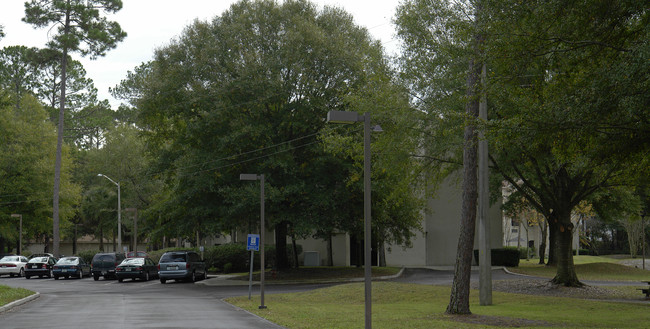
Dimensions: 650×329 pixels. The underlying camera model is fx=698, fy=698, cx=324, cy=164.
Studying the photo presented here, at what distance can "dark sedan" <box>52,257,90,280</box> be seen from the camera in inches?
1795

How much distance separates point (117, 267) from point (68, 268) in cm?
624

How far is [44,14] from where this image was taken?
176 feet

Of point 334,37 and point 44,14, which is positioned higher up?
point 44,14

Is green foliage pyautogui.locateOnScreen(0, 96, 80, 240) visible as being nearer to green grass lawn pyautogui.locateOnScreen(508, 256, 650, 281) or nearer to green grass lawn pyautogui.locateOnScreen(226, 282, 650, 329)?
green grass lawn pyautogui.locateOnScreen(226, 282, 650, 329)

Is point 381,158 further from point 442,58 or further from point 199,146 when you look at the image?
point 199,146

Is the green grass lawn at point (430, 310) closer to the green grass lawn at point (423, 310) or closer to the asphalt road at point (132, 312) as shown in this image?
the green grass lawn at point (423, 310)

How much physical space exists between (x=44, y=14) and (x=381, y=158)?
126 feet

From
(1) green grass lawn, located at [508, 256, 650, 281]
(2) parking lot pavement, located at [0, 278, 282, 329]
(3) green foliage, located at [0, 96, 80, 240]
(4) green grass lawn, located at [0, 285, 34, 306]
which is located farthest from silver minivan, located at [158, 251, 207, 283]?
(3) green foliage, located at [0, 96, 80, 240]

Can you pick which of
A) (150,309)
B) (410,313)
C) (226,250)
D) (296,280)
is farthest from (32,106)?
(410,313)

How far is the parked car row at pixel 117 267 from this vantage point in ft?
127

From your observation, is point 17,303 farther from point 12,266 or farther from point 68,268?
point 12,266

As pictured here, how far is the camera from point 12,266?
4981cm

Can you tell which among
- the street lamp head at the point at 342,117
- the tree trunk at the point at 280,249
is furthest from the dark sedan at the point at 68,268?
the street lamp head at the point at 342,117

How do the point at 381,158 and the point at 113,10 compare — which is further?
the point at 113,10
